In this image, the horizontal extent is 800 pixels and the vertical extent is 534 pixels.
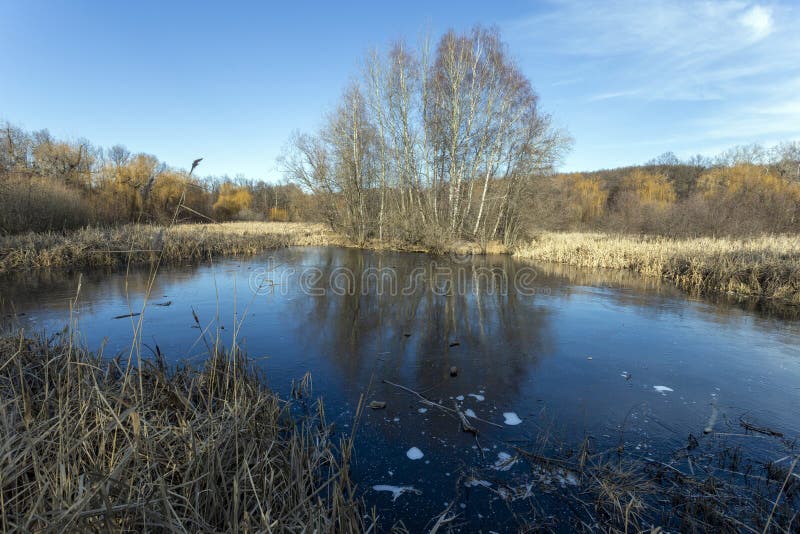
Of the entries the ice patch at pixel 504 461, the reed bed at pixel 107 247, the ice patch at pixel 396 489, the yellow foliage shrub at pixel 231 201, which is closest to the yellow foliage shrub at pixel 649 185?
the reed bed at pixel 107 247

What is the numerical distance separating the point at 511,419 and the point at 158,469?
257 centimetres

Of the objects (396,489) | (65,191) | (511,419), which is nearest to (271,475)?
(396,489)

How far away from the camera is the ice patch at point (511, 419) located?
3113 millimetres

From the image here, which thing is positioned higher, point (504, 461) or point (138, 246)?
point (138, 246)

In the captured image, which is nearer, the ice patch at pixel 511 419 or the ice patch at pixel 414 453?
the ice patch at pixel 414 453

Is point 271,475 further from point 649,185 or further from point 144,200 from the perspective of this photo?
point 649,185

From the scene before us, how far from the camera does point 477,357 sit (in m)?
4.65

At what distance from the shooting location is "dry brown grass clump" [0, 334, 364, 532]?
148 centimetres

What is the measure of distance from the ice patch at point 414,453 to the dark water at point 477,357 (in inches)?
1.1

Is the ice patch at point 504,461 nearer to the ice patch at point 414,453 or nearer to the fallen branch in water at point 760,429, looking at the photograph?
the ice patch at point 414,453

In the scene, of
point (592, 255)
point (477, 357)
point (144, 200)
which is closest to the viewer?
point (144, 200)

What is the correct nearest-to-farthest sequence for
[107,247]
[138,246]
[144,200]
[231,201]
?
[144,200] < [107,247] < [138,246] < [231,201]

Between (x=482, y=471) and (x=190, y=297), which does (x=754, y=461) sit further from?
(x=190, y=297)

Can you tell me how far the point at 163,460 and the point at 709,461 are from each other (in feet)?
11.6
